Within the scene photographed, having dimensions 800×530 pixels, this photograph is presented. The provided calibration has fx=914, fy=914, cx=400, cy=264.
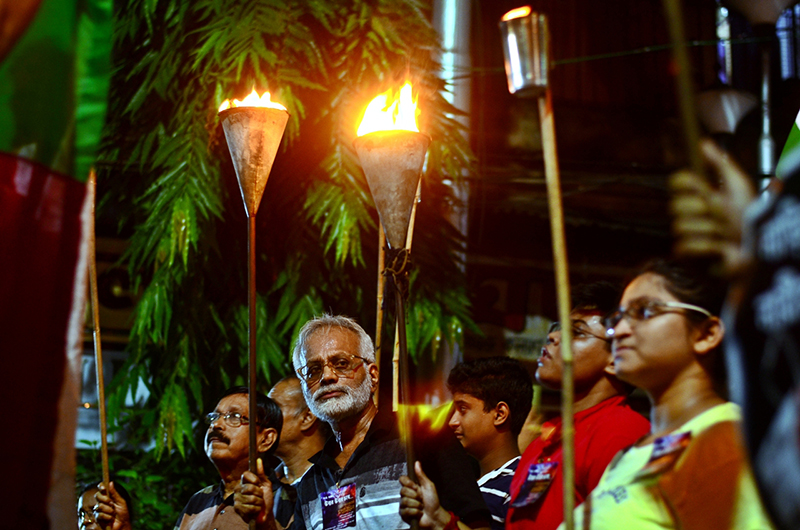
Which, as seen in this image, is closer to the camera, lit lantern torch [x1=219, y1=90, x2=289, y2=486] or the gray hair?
lit lantern torch [x1=219, y1=90, x2=289, y2=486]

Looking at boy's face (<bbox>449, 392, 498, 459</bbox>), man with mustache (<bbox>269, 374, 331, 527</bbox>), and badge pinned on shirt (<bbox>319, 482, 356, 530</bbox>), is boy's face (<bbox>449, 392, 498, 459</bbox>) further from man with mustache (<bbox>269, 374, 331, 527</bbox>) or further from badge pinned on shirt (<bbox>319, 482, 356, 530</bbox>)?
man with mustache (<bbox>269, 374, 331, 527</bbox>)

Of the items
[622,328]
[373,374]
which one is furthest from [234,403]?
[622,328]

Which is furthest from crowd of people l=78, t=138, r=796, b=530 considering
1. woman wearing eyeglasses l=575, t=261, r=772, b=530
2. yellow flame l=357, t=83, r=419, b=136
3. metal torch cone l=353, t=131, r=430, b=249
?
yellow flame l=357, t=83, r=419, b=136

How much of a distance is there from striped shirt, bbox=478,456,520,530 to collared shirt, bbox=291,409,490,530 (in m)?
0.17

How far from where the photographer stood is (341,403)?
12.8ft

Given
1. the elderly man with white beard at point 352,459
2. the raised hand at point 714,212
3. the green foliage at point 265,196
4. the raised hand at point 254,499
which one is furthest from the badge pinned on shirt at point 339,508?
the raised hand at point 714,212

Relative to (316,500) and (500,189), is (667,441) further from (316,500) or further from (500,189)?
(500,189)

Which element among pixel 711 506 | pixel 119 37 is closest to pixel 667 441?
pixel 711 506

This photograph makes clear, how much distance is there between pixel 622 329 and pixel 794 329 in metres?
1.06

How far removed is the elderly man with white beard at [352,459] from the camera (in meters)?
3.39

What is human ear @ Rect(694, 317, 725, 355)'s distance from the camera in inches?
86.9

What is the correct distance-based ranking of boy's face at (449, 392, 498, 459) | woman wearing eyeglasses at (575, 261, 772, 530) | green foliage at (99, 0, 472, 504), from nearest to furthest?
woman wearing eyeglasses at (575, 261, 772, 530)
boy's face at (449, 392, 498, 459)
green foliage at (99, 0, 472, 504)

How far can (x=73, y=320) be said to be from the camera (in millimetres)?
2691

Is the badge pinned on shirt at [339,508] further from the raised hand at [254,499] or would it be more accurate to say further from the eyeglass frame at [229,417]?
the eyeglass frame at [229,417]
